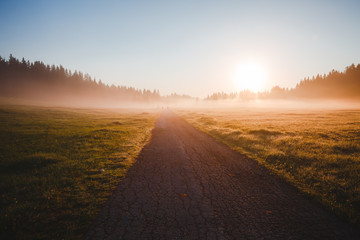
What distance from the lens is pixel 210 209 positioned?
16.3 ft

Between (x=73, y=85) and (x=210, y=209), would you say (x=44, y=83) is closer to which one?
(x=73, y=85)

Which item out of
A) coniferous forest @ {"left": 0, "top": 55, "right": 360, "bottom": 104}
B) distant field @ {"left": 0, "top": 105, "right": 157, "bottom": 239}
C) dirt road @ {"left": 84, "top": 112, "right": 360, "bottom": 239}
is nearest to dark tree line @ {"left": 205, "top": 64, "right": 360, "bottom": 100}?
coniferous forest @ {"left": 0, "top": 55, "right": 360, "bottom": 104}

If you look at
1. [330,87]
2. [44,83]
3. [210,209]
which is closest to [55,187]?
[210,209]

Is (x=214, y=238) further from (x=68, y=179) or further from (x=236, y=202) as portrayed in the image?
(x=68, y=179)

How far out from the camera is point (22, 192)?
5.77 meters

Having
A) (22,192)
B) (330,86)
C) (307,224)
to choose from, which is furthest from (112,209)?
(330,86)

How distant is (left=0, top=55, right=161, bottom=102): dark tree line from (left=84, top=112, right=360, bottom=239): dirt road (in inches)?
4515

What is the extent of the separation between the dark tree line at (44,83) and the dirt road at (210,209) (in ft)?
376

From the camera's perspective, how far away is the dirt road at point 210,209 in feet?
13.1

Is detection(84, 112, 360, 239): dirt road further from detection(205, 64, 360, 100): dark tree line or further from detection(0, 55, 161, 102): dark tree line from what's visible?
detection(205, 64, 360, 100): dark tree line

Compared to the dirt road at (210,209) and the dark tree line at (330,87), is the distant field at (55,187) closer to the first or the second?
the dirt road at (210,209)

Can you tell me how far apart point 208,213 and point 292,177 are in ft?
18.4

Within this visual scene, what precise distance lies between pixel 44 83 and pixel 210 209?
131281mm

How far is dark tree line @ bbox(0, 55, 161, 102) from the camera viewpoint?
81369mm
